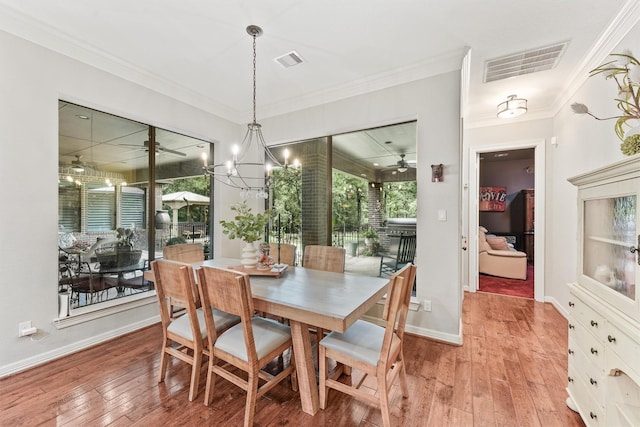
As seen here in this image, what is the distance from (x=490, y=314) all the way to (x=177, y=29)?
466 cm

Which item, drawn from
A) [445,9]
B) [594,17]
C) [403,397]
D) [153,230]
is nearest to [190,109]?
[153,230]

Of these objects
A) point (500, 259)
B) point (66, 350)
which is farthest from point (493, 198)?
point (66, 350)

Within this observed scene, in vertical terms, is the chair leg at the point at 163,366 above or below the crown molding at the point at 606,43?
below

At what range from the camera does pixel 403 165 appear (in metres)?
3.23

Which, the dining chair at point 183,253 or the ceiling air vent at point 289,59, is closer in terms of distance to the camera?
the ceiling air vent at point 289,59

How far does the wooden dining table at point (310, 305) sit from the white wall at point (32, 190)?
1.91 metres

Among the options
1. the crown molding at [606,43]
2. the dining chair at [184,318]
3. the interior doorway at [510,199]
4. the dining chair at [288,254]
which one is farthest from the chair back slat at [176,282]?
the interior doorway at [510,199]

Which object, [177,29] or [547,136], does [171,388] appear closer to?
[177,29]

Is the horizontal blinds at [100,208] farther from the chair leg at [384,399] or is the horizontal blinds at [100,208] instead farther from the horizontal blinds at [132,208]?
the chair leg at [384,399]

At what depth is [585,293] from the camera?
1.67 metres

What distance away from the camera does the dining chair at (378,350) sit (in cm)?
152

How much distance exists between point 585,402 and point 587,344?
1.13ft

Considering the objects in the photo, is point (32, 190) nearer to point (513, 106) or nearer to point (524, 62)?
point (524, 62)

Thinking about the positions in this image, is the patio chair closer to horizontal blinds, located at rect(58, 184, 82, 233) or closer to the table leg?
the table leg
